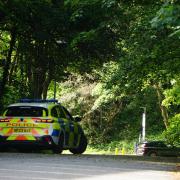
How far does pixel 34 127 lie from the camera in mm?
16531

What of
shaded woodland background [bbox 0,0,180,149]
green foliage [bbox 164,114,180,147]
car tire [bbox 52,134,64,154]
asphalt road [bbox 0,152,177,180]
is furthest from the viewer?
green foliage [bbox 164,114,180,147]

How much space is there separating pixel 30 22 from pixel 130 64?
17.2 ft

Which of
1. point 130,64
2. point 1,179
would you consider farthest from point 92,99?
point 1,179

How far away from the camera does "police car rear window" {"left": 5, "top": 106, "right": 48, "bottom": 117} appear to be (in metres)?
17.0

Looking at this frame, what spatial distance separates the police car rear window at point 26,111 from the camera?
1697cm

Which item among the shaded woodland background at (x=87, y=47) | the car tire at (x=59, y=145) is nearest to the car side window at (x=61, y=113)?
the car tire at (x=59, y=145)

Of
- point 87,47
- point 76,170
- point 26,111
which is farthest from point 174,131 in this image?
point 76,170

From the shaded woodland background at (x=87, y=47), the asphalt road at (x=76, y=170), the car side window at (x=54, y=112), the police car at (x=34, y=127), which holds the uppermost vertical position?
the shaded woodland background at (x=87, y=47)

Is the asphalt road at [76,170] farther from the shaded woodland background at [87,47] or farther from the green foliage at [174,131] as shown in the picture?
the green foliage at [174,131]

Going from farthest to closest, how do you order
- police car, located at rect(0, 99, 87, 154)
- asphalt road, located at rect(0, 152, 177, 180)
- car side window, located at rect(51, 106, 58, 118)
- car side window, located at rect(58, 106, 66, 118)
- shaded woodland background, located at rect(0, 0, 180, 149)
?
car side window, located at rect(58, 106, 66, 118), shaded woodland background, located at rect(0, 0, 180, 149), car side window, located at rect(51, 106, 58, 118), police car, located at rect(0, 99, 87, 154), asphalt road, located at rect(0, 152, 177, 180)

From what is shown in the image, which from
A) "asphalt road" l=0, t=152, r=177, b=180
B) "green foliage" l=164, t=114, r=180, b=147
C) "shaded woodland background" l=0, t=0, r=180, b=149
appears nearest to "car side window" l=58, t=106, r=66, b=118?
"shaded woodland background" l=0, t=0, r=180, b=149

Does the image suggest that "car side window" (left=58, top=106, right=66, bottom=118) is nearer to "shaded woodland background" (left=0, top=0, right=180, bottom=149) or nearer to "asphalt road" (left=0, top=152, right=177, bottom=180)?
"shaded woodland background" (left=0, top=0, right=180, bottom=149)

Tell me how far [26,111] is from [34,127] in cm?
79

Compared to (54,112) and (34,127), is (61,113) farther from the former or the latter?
(34,127)
